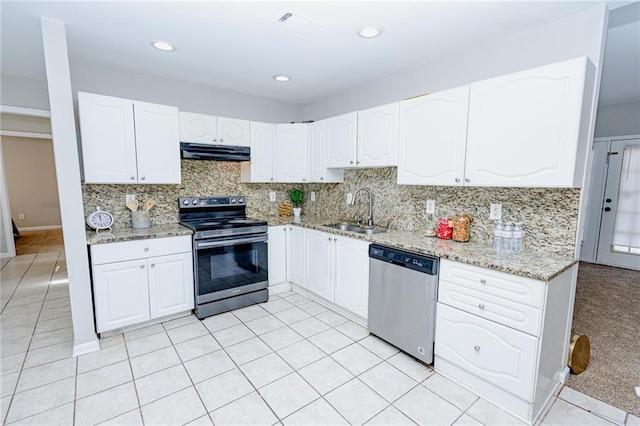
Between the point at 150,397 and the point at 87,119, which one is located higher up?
the point at 87,119

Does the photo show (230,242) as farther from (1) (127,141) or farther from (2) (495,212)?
(2) (495,212)

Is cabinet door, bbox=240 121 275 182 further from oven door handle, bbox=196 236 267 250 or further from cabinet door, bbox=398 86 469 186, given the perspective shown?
cabinet door, bbox=398 86 469 186

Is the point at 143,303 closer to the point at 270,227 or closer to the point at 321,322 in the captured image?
the point at 270,227

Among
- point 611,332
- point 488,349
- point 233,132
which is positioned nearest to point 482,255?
point 488,349

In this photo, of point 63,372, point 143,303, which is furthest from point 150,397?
point 143,303

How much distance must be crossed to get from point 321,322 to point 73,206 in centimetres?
221

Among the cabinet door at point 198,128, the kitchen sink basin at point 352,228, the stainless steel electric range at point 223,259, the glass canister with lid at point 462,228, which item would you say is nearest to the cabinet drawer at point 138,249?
the stainless steel electric range at point 223,259

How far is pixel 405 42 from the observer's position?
2301 mm

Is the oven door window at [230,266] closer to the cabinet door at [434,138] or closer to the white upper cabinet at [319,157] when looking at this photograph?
the white upper cabinet at [319,157]

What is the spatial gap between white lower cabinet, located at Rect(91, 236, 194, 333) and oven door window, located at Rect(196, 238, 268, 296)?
0.41 ft

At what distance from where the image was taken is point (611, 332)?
Answer: 8.91 feet

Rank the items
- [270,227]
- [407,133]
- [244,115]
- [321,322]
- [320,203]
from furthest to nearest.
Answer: [320,203] < [244,115] < [270,227] < [321,322] < [407,133]

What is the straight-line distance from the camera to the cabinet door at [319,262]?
117 inches

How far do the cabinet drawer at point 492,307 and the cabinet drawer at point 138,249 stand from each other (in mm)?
2258
